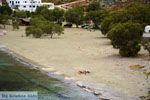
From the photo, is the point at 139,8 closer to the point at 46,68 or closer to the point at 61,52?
the point at 61,52

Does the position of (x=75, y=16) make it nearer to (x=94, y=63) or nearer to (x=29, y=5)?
(x=29, y=5)

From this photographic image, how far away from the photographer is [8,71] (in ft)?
88.3

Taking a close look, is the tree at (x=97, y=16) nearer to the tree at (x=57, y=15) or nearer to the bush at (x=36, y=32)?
the tree at (x=57, y=15)

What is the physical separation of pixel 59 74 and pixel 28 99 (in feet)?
23.8

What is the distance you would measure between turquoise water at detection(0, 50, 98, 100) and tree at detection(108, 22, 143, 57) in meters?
9.51

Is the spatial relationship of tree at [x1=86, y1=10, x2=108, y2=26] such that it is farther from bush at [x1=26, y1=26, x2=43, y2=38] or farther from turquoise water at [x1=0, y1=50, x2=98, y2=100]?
turquoise water at [x1=0, y1=50, x2=98, y2=100]

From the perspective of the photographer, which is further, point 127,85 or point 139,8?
point 139,8

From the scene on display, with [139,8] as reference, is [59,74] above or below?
below

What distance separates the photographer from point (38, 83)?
75.4ft

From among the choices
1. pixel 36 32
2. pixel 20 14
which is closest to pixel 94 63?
pixel 36 32

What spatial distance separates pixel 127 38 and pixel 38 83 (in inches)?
519

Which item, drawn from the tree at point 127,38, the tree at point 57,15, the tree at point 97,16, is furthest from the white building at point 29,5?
the tree at point 127,38

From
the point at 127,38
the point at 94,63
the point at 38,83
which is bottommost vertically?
the point at 38,83

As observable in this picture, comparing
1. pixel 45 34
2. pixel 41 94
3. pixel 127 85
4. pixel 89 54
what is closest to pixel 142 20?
pixel 89 54
